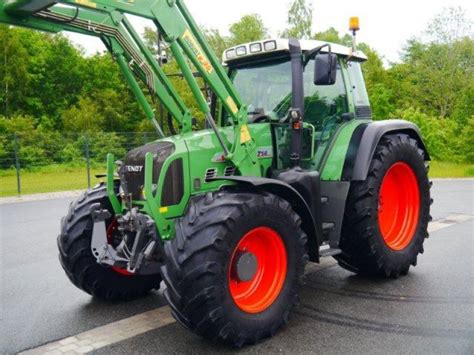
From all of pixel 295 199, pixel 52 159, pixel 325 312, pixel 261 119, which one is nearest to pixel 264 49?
pixel 261 119

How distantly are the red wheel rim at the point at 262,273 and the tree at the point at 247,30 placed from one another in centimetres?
2895

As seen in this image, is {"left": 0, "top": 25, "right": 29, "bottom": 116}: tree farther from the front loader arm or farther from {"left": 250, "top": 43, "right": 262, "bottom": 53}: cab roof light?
the front loader arm

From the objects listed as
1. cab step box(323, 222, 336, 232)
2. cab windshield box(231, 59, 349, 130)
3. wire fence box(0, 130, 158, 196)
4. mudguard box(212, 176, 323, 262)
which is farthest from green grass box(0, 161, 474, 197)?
mudguard box(212, 176, 323, 262)

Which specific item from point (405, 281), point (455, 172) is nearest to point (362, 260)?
point (405, 281)

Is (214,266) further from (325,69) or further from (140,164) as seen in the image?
(325,69)

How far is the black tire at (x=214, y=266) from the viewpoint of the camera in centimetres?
351

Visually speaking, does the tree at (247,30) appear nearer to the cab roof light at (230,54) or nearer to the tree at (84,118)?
the tree at (84,118)

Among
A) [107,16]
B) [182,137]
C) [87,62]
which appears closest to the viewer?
[107,16]

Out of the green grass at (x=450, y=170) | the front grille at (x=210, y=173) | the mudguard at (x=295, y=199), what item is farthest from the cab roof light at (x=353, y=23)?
the green grass at (x=450, y=170)

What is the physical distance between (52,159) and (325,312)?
15209 mm

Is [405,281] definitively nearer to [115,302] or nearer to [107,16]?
[115,302]

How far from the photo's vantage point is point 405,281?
539 cm

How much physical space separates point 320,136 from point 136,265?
2.45 metres

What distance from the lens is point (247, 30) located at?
3288 cm
